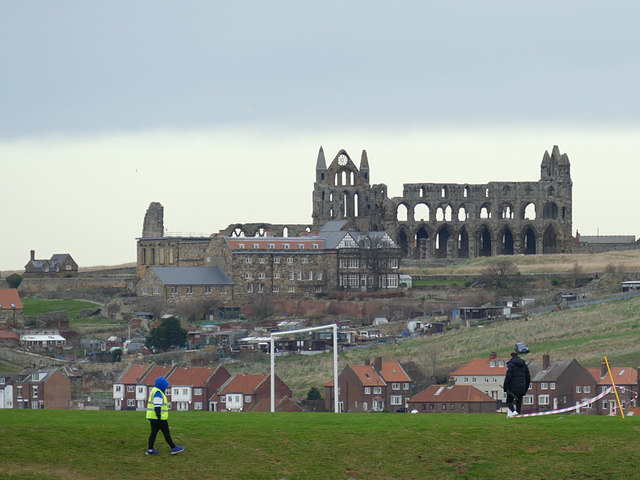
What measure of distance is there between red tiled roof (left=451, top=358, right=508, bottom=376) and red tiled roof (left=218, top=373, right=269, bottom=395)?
947 cm

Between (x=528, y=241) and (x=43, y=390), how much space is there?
6554 cm

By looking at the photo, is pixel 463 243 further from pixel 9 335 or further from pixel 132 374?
pixel 132 374

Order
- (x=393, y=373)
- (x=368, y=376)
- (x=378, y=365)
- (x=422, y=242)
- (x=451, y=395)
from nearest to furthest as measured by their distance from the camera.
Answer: (x=451, y=395)
(x=368, y=376)
(x=393, y=373)
(x=378, y=365)
(x=422, y=242)

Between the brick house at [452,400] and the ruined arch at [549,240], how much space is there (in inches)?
2455

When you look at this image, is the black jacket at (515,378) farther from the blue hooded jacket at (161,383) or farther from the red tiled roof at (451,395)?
the red tiled roof at (451,395)

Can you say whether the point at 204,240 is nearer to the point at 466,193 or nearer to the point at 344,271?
the point at 344,271

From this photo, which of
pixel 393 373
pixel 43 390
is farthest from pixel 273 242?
pixel 393 373

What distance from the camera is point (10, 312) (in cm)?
10494

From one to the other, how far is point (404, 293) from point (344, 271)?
669 cm

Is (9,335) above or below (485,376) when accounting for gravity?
above

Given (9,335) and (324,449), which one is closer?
(324,449)

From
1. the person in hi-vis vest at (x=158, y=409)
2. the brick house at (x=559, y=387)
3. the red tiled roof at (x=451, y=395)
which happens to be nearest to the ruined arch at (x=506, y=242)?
the brick house at (x=559, y=387)

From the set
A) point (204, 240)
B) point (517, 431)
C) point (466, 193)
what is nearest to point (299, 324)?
point (204, 240)

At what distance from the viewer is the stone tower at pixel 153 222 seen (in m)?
128
